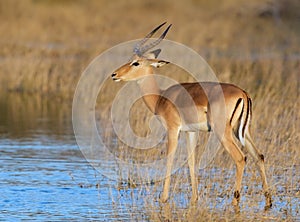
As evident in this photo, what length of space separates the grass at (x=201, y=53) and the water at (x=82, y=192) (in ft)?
0.11

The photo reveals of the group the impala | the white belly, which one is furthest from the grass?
the white belly

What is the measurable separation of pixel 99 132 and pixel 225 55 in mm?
9900

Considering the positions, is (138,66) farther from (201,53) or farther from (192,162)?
(201,53)

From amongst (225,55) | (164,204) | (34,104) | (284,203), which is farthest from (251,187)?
(225,55)

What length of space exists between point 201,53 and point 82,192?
520 inches

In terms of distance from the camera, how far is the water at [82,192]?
26.0 feet

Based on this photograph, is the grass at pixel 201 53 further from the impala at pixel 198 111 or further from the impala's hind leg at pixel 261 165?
the impala at pixel 198 111

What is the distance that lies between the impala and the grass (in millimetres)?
315

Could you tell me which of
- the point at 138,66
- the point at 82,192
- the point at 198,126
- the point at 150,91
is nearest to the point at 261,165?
the point at 198,126

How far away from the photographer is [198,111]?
8836 millimetres

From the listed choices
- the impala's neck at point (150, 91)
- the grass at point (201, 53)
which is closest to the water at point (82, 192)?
the grass at point (201, 53)

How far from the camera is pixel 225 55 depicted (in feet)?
72.7

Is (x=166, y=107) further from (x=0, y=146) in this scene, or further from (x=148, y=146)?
(x=0, y=146)

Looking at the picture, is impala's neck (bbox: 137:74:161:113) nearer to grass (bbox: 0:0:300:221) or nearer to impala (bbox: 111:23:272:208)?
impala (bbox: 111:23:272:208)
